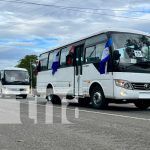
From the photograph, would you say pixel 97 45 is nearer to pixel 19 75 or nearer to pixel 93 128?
pixel 93 128

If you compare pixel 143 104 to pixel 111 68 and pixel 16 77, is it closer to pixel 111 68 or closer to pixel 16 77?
pixel 111 68

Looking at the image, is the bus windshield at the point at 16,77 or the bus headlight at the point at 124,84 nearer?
the bus headlight at the point at 124,84

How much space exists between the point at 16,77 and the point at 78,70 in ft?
51.3

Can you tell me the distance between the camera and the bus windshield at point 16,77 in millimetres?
31625

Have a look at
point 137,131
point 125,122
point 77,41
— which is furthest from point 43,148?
point 77,41

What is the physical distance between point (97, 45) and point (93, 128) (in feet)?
20.6

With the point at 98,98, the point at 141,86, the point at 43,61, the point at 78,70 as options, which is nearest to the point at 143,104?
the point at 98,98

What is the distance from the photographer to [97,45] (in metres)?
15.4

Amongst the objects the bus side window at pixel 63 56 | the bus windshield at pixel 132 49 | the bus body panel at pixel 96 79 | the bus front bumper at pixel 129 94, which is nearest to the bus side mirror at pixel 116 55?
the bus windshield at pixel 132 49

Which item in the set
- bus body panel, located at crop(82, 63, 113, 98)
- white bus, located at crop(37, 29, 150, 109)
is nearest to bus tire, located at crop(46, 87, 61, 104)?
white bus, located at crop(37, 29, 150, 109)

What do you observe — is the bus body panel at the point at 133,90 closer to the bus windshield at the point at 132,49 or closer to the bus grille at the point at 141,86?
the bus grille at the point at 141,86

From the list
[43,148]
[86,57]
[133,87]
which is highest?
[86,57]

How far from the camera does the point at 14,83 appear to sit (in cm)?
3145

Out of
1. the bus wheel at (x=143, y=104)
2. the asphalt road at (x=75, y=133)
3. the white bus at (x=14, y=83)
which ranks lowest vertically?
the asphalt road at (x=75, y=133)
